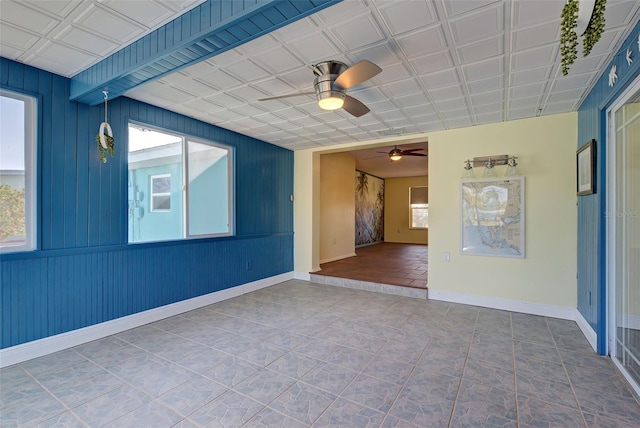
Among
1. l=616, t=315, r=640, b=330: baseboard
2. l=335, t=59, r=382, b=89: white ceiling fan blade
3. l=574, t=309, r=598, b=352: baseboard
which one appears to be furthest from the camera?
l=574, t=309, r=598, b=352: baseboard

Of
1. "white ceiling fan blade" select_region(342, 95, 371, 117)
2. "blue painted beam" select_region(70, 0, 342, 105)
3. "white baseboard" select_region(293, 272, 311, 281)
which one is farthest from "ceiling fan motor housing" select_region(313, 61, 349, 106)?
"white baseboard" select_region(293, 272, 311, 281)

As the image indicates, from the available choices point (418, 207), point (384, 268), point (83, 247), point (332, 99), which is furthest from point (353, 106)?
point (418, 207)

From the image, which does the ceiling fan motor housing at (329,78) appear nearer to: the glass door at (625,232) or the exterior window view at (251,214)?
the exterior window view at (251,214)

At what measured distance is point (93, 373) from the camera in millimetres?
2412

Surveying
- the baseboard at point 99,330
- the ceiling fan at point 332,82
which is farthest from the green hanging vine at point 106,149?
the ceiling fan at point 332,82

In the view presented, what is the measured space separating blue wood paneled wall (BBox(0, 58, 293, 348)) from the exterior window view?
2cm

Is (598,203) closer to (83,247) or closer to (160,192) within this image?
→ (160,192)

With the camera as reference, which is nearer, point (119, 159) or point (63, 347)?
point (63, 347)

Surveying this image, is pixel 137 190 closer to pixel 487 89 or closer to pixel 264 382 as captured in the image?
pixel 264 382

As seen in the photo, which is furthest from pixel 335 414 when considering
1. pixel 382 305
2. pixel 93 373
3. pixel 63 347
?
pixel 63 347

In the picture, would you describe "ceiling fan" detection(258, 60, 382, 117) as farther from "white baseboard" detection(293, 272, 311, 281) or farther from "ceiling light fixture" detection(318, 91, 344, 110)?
"white baseboard" detection(293, 272, 311, 281)

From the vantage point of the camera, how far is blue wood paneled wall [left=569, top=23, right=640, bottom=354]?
7.15ft

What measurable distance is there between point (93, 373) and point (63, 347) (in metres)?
0.72

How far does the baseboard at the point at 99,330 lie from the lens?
2.56 meters
